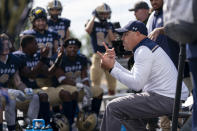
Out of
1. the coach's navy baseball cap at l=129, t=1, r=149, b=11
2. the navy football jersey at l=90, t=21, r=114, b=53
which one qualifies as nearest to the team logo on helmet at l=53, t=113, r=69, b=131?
the coach's navy baseball cap at l=129, t=1, r=149, b=11

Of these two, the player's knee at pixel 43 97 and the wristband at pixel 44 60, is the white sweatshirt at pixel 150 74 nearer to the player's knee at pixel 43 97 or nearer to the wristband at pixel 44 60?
the player's knee at pixel 43 97

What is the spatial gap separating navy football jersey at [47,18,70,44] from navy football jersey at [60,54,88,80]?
106 cm

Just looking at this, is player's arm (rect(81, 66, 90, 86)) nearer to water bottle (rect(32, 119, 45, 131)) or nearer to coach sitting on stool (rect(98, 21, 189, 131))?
water bottle (rect(32, 119, 45, 131))

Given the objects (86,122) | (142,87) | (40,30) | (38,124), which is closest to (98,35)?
(40,30)

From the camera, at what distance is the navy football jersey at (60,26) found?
9469 mm

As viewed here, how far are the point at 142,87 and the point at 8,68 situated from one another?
3029 millimetres

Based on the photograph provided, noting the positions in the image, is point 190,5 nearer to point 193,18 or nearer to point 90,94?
point 193,18

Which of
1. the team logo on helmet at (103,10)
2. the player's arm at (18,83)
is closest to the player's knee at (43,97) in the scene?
the player's arm at (18,83)

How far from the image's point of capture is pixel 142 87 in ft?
16.4

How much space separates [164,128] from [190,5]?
12.0ft

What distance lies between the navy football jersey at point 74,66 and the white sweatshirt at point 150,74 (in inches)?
125

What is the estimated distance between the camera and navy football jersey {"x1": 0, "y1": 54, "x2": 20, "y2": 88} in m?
7.34

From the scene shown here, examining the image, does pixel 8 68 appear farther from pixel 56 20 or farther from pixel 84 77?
pixel 56 20

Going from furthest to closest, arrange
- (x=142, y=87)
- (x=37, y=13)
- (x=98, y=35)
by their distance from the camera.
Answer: (x=98, y=35), (x=37, y=13), (x=142, y=87)
